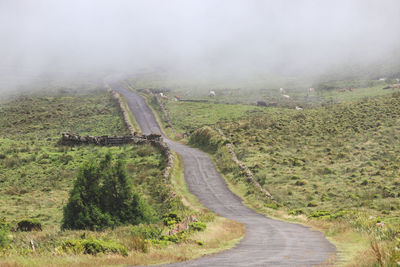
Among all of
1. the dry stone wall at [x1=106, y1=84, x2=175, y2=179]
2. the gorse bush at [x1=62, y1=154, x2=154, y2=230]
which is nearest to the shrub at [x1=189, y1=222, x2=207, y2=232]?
the gorse bush at [x1=62, y1=154, x2=154, y2=230]

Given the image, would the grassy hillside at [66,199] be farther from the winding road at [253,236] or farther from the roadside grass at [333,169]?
the roadside grass at [333,169]

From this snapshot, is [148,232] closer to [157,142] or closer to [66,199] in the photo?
[66,199]

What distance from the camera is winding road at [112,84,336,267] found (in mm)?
10898

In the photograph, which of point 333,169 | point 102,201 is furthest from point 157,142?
point 102,201

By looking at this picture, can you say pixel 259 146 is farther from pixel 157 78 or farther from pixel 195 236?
pixel 157 78

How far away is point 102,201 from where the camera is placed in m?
19.1

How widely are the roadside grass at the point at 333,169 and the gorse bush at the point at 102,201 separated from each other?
1010cm

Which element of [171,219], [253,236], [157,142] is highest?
[157,142]

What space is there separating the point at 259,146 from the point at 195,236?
32.5m

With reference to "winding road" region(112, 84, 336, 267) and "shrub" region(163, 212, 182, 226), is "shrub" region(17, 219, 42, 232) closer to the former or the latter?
"shrub" region(163, 212, 182, 226)

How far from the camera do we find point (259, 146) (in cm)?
4669

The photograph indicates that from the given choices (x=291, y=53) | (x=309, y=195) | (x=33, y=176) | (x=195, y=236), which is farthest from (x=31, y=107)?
(x=291, y=53)

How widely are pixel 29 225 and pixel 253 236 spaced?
1280cm

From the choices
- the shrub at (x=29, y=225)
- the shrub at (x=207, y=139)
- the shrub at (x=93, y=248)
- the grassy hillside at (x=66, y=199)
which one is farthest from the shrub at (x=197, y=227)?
the shrub at (x=207, y=139)
